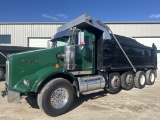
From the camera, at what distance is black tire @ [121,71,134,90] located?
9.26 m

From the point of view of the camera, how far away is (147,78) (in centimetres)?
1141

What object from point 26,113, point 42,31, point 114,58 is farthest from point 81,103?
point 42,31

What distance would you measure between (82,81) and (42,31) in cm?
1704

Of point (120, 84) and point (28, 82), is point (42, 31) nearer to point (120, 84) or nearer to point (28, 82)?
point (120, 84)

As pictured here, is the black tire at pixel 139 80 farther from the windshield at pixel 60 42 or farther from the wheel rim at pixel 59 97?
the wheel rim at pixel 59 97

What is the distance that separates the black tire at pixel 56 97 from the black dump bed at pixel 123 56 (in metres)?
2.28

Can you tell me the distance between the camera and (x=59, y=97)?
600 centimetres

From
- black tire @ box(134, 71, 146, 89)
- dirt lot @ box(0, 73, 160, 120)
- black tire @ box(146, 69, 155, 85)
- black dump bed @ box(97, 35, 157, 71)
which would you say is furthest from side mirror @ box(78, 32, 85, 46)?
black tire @ box(146, 69, 155, 85)

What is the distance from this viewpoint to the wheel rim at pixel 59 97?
5873 mm

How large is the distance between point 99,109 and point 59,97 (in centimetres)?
139

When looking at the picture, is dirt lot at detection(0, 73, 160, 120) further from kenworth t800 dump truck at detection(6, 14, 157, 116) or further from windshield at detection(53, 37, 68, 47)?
windshield at detection(53, 37, 68, 47)

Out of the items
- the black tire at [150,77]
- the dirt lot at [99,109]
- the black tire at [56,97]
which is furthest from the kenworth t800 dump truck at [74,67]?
the black tire at [150,77]

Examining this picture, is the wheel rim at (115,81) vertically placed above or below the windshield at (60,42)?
below

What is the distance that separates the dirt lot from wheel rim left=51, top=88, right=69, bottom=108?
0.36 meters
